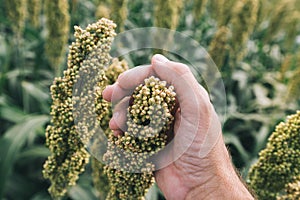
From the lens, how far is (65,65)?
5.93m

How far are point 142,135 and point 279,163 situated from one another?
1.22 metres

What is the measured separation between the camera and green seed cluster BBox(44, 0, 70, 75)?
185 inches

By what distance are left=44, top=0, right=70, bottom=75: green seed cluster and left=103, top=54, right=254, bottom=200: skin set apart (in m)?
2.70

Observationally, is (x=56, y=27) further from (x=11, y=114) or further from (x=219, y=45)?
(x=219, y=45)

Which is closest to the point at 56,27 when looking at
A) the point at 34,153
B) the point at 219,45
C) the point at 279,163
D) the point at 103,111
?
the point at 34,153

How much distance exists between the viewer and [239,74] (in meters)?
7.10

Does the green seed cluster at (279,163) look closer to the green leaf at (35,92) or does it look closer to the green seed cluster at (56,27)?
the green seed cluster at (56,27)

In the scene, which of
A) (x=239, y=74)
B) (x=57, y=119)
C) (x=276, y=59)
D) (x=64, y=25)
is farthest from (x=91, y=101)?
(x=276, y=59)

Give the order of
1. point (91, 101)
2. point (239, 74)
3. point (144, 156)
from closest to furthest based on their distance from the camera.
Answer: point (144, 156)
point (91, 101)
point (239, 74)

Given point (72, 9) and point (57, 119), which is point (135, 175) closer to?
point (57, 119)

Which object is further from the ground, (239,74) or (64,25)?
(64,25)

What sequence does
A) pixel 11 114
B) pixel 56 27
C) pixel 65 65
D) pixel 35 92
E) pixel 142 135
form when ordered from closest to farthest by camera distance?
pixel 142 135 < pixel 11 114 < pixel 56 27 < pixel 35 92 < pixel 65 65

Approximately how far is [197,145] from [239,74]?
16.6ft

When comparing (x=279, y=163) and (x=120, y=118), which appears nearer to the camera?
(x=120, y=118)
